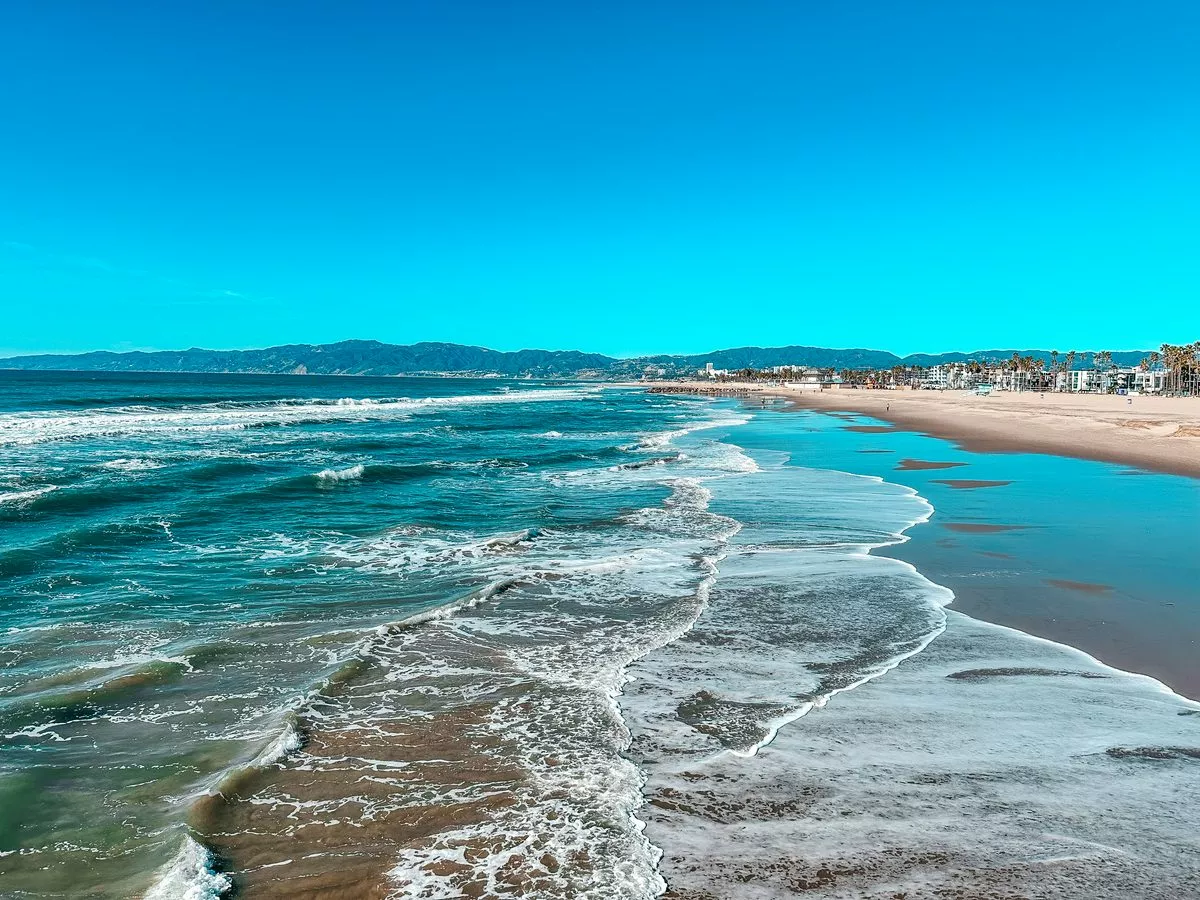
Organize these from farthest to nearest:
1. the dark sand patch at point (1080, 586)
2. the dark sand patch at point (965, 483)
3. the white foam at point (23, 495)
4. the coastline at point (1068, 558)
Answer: the dark sand patch at point (965, 483), the white foam at point (23, 495), the dark sand patch at point (1080, 586), the coastline at point (1068, 558)

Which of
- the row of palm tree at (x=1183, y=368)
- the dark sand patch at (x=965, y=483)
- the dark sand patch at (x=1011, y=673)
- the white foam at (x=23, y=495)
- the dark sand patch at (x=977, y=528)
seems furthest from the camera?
the row of palm tree at (x=1183, y=368)

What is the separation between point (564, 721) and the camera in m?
6.41

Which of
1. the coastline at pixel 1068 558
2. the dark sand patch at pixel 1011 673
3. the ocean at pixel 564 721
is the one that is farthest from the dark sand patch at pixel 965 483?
the dark sand patch at pixel 1011 673

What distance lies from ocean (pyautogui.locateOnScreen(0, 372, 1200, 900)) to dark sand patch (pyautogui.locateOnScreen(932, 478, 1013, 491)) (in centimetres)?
507

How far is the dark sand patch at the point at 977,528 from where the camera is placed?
14117 millimetres

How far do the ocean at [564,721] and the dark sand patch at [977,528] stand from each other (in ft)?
0.46

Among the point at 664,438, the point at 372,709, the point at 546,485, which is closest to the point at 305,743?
the point at 372,709

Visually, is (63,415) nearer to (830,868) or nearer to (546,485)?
(546,485)

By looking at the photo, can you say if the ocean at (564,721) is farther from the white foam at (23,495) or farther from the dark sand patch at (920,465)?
the dark sand patch at (920,465)

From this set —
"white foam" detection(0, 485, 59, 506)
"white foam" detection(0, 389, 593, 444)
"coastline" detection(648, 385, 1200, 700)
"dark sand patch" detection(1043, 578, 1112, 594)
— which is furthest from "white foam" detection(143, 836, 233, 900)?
"white foam" detection(0, 389, 593, 444)

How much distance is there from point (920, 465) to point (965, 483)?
204 inches

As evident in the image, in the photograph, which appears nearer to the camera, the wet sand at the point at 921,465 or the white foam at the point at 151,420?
the wet sand at the point at 921,465

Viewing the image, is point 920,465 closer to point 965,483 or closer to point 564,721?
point 965,483

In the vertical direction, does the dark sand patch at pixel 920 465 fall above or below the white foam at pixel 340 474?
below
